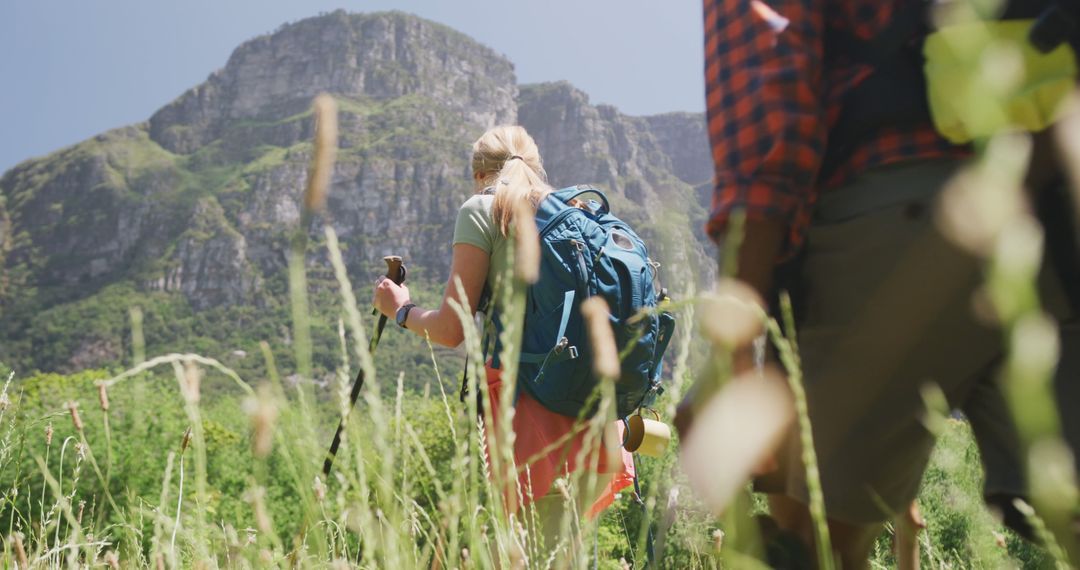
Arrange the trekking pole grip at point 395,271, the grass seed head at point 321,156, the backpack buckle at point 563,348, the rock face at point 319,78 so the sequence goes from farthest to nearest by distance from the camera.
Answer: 1. the rock face at point 319,78
2. the trekking pole grip at point 395,271
3. the backpack buckle at point 563,348
4. the grass seed head at point 321,156

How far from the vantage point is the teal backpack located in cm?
231

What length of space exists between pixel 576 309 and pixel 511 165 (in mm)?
609

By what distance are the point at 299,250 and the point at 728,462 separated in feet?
1.93

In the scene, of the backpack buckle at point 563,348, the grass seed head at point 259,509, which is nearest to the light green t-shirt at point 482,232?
the backpack buckle at point 563,348

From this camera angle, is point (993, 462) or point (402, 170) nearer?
point (993, 462)

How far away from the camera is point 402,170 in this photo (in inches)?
5084

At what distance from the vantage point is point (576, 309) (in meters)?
2.38

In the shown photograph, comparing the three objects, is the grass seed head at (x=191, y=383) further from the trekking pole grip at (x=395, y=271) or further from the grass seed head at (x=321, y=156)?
the trekking pole grip at (x=395, y=271)

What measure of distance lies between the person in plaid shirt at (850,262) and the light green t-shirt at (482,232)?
1205 millimetres

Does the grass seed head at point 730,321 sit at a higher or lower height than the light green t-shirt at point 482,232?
lower

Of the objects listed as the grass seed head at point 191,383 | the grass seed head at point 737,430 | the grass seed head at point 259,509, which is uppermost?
the grass seed head at point 191,383

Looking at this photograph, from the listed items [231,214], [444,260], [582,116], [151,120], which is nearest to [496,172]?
[444,260]

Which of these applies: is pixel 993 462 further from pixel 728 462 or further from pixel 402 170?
pixel 402 170

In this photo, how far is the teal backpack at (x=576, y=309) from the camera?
7.58ft
